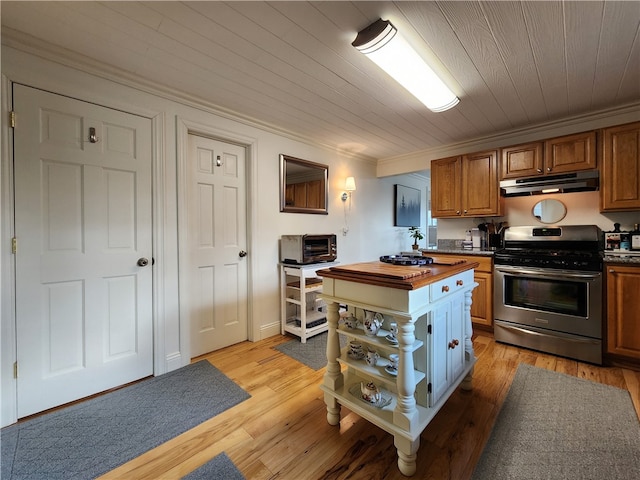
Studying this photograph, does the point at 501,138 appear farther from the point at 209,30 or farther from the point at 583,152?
the point at 209,30

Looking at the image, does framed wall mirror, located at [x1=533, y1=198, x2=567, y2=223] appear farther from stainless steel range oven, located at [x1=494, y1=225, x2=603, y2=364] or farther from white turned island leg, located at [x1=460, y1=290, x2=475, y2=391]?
white turned island leg, located at [x1=460, y1=290, x2=475, y2=391]

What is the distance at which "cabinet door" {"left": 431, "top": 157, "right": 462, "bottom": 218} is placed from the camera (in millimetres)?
3299

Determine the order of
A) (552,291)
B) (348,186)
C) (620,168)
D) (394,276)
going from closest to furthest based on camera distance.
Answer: (394,276) < (620,168) < (552,291) < (348,186)

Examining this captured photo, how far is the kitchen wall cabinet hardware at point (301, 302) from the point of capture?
2822 millimetres

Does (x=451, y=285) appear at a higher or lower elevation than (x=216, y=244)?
lower

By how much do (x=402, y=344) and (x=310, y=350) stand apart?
154 cm

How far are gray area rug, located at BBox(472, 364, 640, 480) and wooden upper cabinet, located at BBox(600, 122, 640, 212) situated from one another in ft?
5.05

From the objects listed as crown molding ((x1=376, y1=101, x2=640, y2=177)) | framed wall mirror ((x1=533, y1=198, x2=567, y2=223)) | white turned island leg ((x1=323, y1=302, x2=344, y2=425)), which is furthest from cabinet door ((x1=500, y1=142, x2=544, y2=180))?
white turned island leg ((x1=323, y1=302, x2=344, y2=425))

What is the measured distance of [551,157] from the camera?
270cm

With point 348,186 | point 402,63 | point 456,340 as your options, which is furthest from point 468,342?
point 348,186

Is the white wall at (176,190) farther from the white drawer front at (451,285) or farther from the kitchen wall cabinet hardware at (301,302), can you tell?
the white drawer front at (451,285)

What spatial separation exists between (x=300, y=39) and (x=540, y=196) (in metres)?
2.96

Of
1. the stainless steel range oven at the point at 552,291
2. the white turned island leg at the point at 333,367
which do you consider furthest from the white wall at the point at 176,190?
the stainless steel range oven at the point at 552,291

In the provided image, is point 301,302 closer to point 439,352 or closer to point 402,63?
point 439,352
